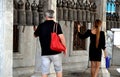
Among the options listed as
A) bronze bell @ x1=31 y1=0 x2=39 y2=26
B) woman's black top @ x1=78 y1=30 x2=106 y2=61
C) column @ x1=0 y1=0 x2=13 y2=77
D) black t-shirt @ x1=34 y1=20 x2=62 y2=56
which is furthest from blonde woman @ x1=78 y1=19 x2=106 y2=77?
column @ x1=0 y1=0 x2=13 y2=77

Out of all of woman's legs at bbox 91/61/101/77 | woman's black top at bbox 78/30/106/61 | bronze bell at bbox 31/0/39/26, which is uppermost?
bronze bell at bbox 31/0/39/26

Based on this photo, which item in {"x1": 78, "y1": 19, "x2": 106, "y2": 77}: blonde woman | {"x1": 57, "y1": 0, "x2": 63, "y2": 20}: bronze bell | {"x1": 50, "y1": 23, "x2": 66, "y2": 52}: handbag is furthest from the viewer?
{"x1": 57, "y1": 0, "x2": 63, "y2": 20}: bronze bell

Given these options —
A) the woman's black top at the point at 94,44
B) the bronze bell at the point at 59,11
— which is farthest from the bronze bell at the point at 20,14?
the woman's black top at the point at 94,44

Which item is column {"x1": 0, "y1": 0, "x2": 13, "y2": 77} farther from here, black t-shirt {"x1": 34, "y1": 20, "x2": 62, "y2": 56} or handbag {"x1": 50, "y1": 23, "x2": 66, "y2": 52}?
handbag {"x1": 50, "y1": 23, "x2": 66, "y2": 52}

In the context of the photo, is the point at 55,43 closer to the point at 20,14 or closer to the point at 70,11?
the point at 20,14

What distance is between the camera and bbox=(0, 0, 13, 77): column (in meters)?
10.3

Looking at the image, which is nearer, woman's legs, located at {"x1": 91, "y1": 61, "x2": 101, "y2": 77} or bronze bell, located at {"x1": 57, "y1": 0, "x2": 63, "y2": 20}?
woman's legs, located at {"x1": 91, "y1": 61, "x2": 101, "y2": 77}

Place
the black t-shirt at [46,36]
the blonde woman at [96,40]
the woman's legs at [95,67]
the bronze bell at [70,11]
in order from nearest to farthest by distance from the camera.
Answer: the black t-shirt at [46,36]
the blonde woman at [96,40]
the woman's legs at [95,67]
the bronze bell at [70,11]

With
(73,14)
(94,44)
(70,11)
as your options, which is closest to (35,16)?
(70,11)

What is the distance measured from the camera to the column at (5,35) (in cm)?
1027

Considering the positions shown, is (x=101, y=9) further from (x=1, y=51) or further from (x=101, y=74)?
(x=1, y=51)

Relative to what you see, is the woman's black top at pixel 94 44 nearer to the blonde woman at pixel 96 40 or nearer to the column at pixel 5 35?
the blonde woman at pixel 96 40

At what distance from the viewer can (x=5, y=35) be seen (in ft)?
34.0

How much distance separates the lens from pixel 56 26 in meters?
10.1
